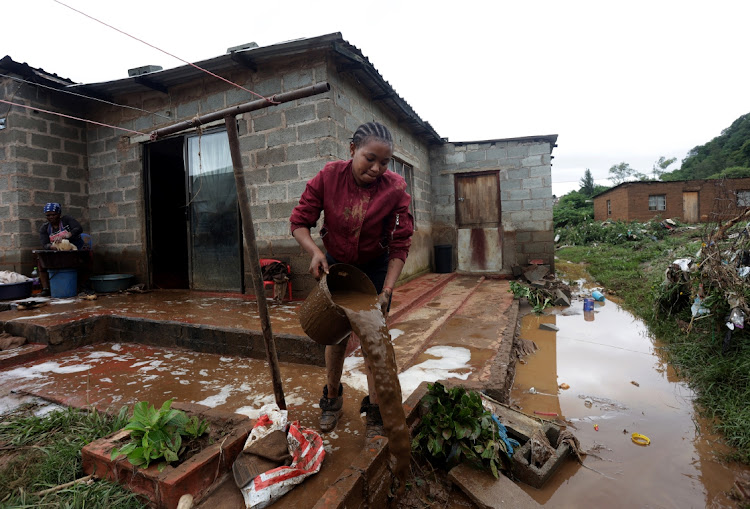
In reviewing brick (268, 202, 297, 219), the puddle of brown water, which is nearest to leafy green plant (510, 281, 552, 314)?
the puddle of brown water

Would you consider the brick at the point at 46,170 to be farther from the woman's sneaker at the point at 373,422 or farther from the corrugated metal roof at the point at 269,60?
the woman's sneaker at the point at 373,422

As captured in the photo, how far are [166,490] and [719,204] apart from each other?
5261 millimetres

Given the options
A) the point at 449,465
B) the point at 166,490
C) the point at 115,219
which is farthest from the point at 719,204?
the point at 115,219

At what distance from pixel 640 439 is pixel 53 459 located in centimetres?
325

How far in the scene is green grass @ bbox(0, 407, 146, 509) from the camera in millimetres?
1396

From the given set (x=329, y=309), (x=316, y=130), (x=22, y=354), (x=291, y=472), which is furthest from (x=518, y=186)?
(x=22, y=354)

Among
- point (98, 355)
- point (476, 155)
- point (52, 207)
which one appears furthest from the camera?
point (476, 155)

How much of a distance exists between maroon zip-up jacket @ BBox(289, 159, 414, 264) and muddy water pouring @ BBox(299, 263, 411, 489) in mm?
154

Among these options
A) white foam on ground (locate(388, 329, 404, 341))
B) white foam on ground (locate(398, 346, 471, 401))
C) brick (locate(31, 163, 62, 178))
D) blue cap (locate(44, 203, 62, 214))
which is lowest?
white foam on ground (locate(398, 346, 471, 401))

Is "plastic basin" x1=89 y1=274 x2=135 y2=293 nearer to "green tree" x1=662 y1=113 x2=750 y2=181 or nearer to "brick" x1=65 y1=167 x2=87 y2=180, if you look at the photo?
"brick" x1=65 y1=167 x2=87 y2=180

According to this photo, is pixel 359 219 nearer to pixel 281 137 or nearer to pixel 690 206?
pixel 281 137

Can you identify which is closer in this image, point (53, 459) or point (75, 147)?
point (53, 459)

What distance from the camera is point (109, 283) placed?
566 centimetres

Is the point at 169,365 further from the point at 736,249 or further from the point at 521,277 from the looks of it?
the point at 521,277
